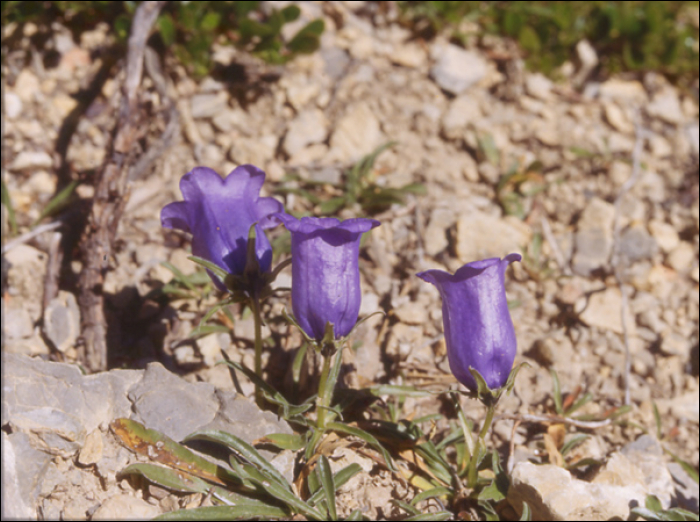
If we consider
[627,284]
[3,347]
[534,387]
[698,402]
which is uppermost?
[3,347]

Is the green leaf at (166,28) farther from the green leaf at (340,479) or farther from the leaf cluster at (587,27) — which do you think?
the green leaf at (340,479)

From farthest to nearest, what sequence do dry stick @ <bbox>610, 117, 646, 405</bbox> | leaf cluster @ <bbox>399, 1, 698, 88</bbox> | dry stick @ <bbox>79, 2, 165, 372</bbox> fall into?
1. leaf cluster @ <bbox>399, 1, 698, 88</bbox>
2. dry stick @ <bbox>610, 117, 646, 405</bbox>
3. dry stick @ <bbox>79, 2, 165, 372</bbox>

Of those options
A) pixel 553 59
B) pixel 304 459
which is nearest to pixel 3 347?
pixel 304 459

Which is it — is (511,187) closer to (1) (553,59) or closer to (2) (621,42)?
(1) (553,59)

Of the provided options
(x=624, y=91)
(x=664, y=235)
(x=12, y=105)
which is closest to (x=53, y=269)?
(x=12, y=105)

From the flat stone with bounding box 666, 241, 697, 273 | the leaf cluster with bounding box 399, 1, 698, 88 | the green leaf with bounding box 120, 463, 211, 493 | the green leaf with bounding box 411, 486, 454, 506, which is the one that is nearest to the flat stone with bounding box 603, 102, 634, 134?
the leaf cluster with bounding box 399, 1, 698, 88

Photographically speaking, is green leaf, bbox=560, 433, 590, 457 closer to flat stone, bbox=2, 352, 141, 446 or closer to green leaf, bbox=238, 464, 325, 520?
green leaf, bbox=238, 464, 325, 520

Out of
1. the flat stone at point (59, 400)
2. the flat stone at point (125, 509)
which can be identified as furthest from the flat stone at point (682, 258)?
the flat stone at point (125, 509)
